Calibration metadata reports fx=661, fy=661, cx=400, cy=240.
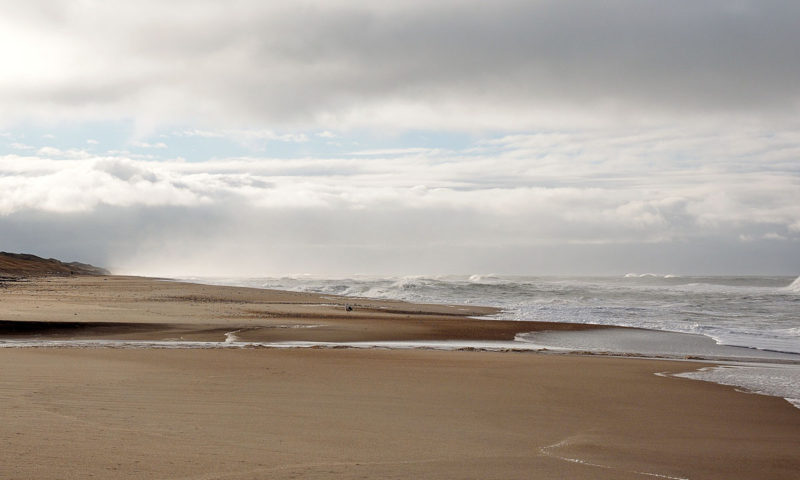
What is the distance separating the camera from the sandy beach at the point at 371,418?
19.3 ft

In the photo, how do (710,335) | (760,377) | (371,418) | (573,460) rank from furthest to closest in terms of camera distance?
(710,335), (760,377), (371,418), (573,460)

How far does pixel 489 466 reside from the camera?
602cm

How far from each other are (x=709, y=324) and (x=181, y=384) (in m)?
22.6

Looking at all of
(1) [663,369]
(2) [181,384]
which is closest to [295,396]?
(2) [181,384]

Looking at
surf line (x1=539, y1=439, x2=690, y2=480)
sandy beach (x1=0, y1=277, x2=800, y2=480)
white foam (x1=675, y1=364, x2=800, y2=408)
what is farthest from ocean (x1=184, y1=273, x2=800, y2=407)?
surf line (x1=539, y1=439, x2=690, y2=480)

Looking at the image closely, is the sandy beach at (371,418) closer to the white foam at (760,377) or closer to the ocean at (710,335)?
the white foam at (760,377)

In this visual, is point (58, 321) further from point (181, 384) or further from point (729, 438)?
point (729, 438)

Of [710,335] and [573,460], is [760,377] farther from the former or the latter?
[710,335]

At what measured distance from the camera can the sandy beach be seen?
231 inches

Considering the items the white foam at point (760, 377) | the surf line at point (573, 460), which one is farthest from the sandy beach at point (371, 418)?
the white foam at point (760, 377)

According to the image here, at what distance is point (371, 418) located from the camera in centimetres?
788

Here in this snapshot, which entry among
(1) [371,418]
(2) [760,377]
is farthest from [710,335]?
(1) [371,418]

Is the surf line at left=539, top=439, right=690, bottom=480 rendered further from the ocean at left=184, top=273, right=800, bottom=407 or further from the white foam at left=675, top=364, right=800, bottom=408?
the ocean at left=184, top=273, right=800, bottom=407

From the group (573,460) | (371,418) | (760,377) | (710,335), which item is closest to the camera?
(573,460)
